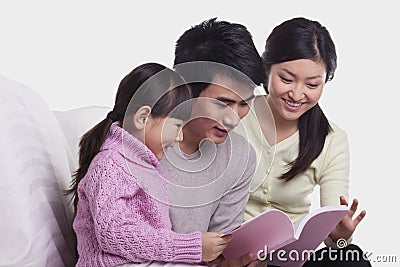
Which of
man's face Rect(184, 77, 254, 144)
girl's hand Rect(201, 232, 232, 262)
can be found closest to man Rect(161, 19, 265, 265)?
man's face Rect(184, 77, 254, 144)

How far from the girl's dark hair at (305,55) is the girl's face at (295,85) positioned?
0.01 m

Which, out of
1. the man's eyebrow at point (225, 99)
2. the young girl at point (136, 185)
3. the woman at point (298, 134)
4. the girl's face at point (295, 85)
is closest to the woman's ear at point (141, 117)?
the young girl at point (136, 185)

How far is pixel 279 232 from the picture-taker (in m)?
1.46

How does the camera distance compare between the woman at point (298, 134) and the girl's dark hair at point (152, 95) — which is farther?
the woman at point (298, 134)

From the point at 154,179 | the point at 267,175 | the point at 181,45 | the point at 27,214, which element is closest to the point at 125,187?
the point at 154,179

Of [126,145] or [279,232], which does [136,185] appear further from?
[279,232]

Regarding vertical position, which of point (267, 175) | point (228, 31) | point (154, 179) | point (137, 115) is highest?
point (228, 31)

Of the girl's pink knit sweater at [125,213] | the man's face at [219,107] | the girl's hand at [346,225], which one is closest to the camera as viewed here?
the girl's pink knit sweater at [125,213]

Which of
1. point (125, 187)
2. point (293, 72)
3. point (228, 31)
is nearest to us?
point (125, 187)

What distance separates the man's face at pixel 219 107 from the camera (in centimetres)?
147

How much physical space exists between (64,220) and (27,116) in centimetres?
21

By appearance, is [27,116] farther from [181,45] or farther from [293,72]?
[293,72]

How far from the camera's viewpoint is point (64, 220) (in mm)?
1590

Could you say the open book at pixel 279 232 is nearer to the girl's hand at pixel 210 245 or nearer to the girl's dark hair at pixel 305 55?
the girl's hand at pixel 210 245
